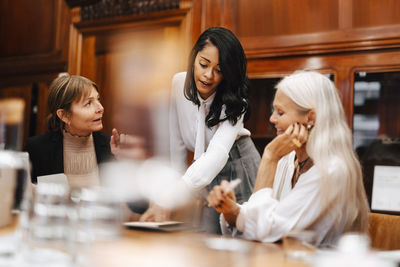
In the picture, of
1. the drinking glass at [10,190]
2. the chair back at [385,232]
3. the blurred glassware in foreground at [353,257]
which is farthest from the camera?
the chair back at [385,232]

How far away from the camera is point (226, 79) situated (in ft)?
6.14

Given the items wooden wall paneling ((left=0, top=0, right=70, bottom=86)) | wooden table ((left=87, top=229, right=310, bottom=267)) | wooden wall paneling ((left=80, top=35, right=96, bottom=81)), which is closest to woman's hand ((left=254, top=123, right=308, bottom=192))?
wooden table ((left=87, top=229, right=310, bottom=267))

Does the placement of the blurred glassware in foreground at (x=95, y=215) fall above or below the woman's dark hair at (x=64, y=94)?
below

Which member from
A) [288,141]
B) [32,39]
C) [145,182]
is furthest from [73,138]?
[32,39]

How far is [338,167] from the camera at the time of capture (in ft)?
4.33

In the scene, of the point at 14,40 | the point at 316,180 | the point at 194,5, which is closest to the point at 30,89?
the point at 14,40

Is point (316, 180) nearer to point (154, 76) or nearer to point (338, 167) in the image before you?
point (338, 167)

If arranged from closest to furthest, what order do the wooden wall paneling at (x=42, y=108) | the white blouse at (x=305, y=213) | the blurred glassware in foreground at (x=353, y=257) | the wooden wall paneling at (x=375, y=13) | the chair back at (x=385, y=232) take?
the blurred glassware in foreground at (x=353, y=257) < the white blouse at (x=305, y=213) < the chair back at (x=385, y=232) < the wooden wall paneling at (x=375, y=13) < the wooden wall paneling at (x=42, y=108)

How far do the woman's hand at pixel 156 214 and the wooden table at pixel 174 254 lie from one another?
0.31 m

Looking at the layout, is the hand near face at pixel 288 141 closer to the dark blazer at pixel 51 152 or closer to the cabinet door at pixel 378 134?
the dark blazer at pixel 51 152

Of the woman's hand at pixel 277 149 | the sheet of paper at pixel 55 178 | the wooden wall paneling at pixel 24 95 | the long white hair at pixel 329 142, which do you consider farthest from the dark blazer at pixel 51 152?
the wooden wall paneling at pixel 24 95

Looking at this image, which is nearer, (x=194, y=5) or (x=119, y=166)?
(x=119, y=166)

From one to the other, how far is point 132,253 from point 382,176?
182cm

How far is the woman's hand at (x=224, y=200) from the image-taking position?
4.38ft
